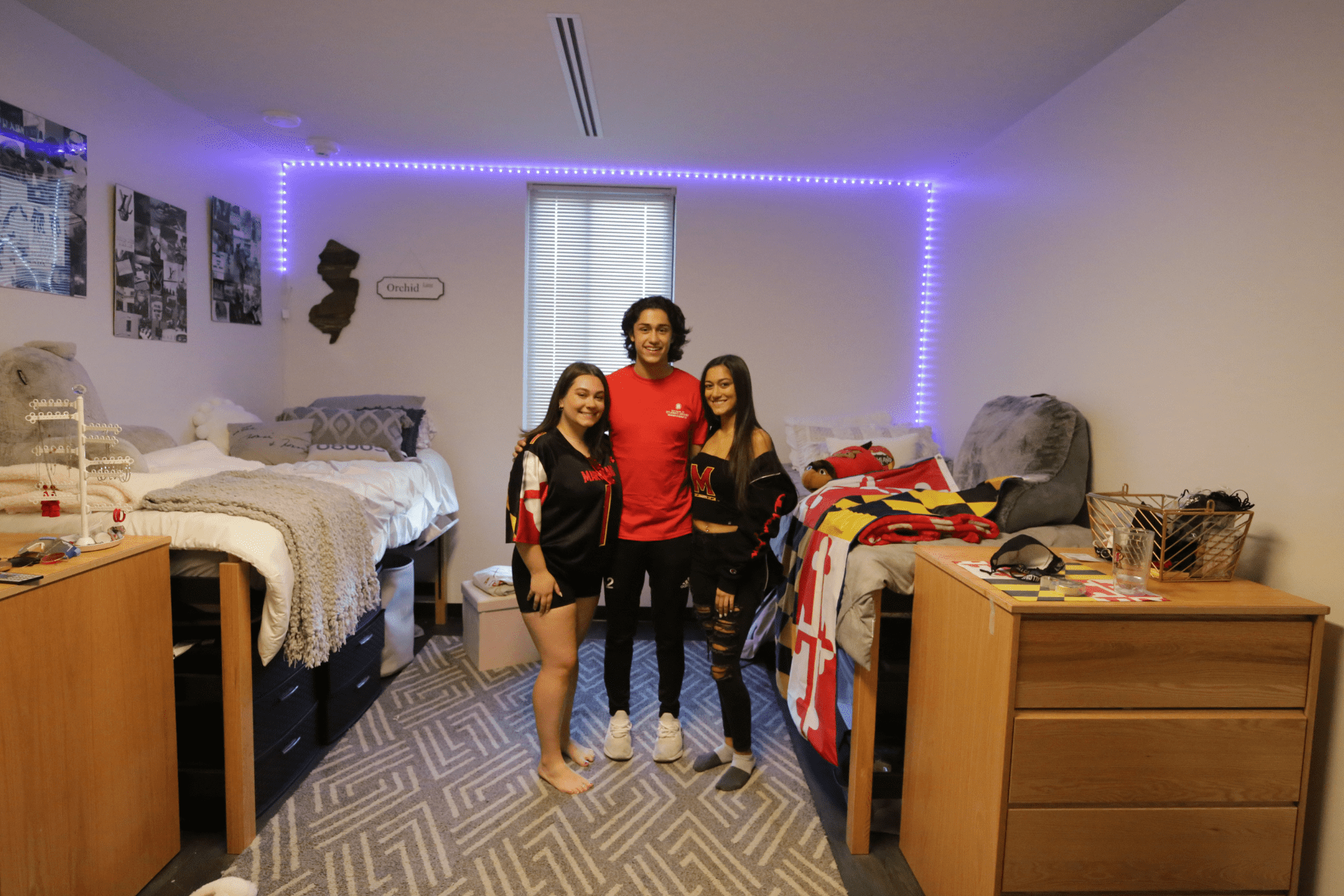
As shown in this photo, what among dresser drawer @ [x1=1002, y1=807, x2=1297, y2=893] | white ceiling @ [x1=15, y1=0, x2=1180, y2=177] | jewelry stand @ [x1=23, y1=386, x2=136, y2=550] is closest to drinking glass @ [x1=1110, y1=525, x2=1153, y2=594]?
dresser drawer @ [x1=1002, y1=807, x2=1297, y2=893]

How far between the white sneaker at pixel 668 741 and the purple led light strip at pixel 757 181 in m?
2.25

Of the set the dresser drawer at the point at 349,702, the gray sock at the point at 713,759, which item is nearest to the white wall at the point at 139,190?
the dresser drawer at the point at 349,702

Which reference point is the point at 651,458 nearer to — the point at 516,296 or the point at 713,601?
the point at 713,601

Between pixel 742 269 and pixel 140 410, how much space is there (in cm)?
282

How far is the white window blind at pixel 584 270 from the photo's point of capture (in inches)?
151

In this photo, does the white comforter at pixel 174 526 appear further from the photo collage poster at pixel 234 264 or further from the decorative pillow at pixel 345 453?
the photo collage poster at pixel 234 264

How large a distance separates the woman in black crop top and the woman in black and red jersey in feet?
0.95

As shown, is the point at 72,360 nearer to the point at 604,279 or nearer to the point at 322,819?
the point at 322,819

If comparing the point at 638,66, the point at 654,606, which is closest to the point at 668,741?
the point at 654,606

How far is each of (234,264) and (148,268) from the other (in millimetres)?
597

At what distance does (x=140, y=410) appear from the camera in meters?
2.70

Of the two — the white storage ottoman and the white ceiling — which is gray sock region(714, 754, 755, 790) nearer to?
the white storage ottoman

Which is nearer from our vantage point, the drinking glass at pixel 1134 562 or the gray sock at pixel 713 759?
the drinking glass at pixel 1134 562

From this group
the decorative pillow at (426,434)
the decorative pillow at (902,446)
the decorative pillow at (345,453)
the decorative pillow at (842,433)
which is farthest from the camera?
the decorative pillow at (426,434)
